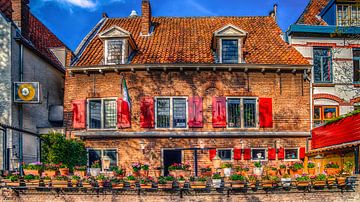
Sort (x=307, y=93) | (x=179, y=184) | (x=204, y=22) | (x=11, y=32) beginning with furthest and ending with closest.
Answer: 1. (x=204, y=22)
2. (x=307, y=93)
3. (x=11, y=32)
4. (x=179, y=184)

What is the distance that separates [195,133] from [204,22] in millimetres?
8035

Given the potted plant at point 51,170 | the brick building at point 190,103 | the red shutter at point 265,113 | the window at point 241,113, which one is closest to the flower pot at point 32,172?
the potted plant at point 51,170

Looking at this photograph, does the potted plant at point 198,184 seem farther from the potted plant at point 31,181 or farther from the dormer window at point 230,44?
the dormer window at point 230,44

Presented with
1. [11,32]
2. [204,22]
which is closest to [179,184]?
[11,32]

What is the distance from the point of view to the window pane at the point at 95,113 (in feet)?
70.0

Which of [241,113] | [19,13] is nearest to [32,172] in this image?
[19,13]

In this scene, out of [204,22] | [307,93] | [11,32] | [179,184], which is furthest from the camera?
[204,22]

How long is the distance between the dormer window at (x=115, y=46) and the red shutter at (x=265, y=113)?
23.8 feet

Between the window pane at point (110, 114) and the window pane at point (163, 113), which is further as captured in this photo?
the window pane at point (110, 114)

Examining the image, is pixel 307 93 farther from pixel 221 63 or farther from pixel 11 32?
pixel 11 32

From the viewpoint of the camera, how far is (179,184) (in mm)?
14953

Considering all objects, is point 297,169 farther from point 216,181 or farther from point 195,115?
point 195,115

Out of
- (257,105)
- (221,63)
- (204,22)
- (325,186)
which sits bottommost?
(325,186)

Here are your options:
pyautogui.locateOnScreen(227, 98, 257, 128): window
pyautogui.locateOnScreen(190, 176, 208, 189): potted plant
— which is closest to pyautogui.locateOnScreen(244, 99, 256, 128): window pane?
pyautogui.locateOnScreen(227, 98, 257, 128): window
